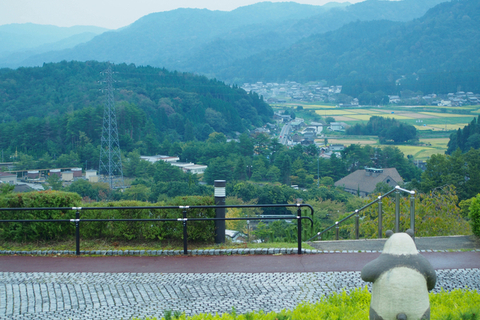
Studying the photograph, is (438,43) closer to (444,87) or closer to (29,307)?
(444,87)

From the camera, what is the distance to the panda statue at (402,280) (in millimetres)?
2668

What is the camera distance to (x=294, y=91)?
543 ft

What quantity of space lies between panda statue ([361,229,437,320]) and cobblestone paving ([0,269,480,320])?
151 cm

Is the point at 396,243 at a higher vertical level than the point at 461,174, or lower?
higher

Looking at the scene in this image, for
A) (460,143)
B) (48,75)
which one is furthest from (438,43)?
(48,75)

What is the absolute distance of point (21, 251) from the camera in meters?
6.23

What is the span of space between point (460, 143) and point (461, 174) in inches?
1527

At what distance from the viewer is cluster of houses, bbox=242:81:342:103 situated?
15450cm

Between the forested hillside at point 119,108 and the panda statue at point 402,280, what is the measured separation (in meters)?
79.8

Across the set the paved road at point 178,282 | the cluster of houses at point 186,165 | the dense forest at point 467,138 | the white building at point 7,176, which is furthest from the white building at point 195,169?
the paved road at point 178,282

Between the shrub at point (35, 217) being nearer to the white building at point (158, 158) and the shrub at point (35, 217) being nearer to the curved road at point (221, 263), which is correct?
the curved road at point (221, 263)

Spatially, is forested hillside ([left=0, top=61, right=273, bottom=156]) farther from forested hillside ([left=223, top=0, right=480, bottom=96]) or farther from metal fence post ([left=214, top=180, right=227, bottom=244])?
metal fence post ([left=214, top=180, right=227, bottom=244])

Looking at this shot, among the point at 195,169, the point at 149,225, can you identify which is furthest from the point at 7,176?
the point at 149,225

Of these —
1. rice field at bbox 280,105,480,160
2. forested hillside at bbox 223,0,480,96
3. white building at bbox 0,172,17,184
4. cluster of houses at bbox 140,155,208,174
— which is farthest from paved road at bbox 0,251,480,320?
forested hillside at bbox 223,0,480,96
